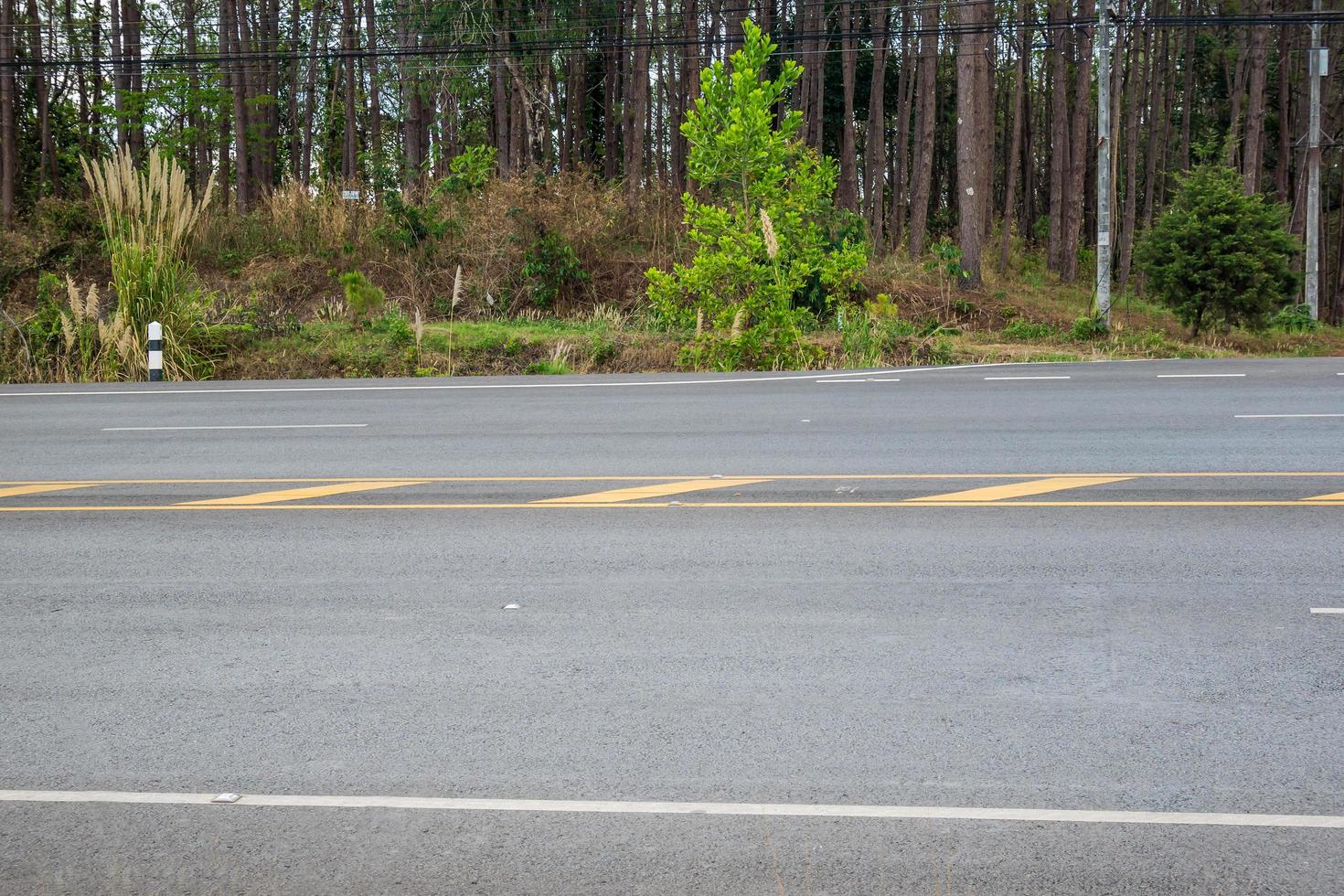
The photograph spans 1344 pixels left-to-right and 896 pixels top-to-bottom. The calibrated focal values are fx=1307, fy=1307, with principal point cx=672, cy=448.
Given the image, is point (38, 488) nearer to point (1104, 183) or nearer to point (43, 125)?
point (1104, 183)

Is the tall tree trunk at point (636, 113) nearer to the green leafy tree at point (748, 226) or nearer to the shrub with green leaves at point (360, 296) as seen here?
the shrub with green leaves at point (360, 296)

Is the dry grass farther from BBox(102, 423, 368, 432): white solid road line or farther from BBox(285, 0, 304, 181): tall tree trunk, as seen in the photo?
BBox(285, 0, 304, 181): tall tree trunk

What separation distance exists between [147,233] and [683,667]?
56.2ft

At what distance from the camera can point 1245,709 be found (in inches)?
201

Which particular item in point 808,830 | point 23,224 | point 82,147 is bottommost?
point 808,830

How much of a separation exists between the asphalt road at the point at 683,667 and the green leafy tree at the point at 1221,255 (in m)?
19.6

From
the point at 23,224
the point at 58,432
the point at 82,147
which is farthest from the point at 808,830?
the point at 82,147

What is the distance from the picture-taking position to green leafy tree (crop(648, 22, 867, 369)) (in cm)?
2164

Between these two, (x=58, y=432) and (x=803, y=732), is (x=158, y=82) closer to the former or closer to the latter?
(x=58, y=432)

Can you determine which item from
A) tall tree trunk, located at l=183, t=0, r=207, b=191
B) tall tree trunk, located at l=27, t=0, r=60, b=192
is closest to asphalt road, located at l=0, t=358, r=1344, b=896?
tall tree trunk, located at l=27, t=0, r=60, b=192

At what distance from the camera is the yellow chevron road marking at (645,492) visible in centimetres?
983

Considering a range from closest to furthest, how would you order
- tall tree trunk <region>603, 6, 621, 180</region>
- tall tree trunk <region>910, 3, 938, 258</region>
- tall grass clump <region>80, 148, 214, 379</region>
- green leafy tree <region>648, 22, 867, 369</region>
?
tall grass clump <region>80, 148, 214, 379</region>
green leafy tree <region>648, 22, 867, 369</region>
tall tree trunk <region>910, 3, 938, 258</region>
tall tree trunk <region>603, 6, 621, 180</region>

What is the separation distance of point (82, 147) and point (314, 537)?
1760 inches

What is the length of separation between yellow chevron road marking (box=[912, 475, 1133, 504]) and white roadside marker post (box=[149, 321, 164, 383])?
14.7m
